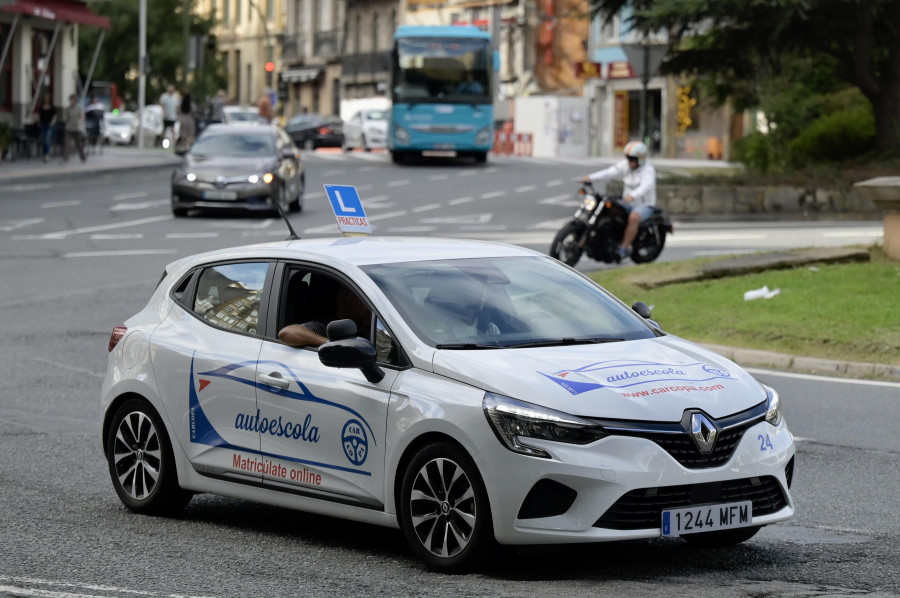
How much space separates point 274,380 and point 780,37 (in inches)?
1062

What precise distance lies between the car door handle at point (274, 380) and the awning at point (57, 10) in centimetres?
3642

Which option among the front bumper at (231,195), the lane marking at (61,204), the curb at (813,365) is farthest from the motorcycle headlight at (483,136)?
the curb at (813,365)

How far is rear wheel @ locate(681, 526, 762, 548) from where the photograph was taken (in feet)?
23.6

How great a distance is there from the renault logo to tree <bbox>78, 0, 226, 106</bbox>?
247 ft

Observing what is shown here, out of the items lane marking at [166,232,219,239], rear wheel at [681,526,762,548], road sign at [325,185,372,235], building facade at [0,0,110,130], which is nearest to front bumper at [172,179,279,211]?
lane marking at [166,232,219,239]

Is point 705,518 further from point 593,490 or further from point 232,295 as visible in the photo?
point 232,295

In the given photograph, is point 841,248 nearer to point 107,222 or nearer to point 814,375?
point 814,375

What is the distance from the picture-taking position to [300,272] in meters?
7.91

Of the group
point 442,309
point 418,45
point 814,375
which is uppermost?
point 418,45

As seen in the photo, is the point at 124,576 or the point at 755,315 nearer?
the point at 124,576

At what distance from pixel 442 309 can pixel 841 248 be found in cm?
1349

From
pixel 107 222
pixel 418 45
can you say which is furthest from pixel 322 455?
pixel 418 45

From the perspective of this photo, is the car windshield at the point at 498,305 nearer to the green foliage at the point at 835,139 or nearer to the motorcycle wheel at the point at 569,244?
the motorcycle wheel at the point at 569,244

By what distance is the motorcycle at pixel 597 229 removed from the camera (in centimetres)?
2141
